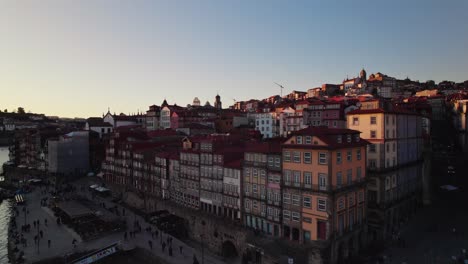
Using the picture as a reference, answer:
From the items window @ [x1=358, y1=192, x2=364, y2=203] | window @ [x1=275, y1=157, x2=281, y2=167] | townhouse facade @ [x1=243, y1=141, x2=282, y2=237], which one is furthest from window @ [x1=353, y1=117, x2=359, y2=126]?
window @ [x1=275, y1=157, x2=281, y2=167]

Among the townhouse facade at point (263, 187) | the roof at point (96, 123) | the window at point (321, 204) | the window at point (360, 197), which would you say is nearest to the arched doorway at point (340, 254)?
the window at point (321, 204)

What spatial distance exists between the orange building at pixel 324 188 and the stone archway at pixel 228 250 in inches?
400

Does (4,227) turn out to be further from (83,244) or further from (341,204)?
(341,204)

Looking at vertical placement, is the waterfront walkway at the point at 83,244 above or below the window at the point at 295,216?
below

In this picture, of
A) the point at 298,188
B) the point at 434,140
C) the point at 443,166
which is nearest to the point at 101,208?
the point at 298,188

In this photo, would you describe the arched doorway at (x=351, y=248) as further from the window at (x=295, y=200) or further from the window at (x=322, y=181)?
the window at (x=322, y=181)

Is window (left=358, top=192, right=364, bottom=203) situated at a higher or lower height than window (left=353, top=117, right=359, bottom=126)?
lower

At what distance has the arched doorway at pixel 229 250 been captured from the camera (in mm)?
51375

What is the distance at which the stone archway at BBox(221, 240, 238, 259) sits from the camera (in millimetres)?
51375

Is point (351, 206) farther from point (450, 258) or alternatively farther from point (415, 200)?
point (415, 200)

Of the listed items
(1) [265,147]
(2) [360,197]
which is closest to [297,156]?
(1) [265,147]

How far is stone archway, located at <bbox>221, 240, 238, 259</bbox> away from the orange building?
10.2m

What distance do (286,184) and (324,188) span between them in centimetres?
557

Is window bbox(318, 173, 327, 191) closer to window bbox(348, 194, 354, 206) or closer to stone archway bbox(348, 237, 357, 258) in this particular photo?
window bbox(348, 194, 354, 206)
